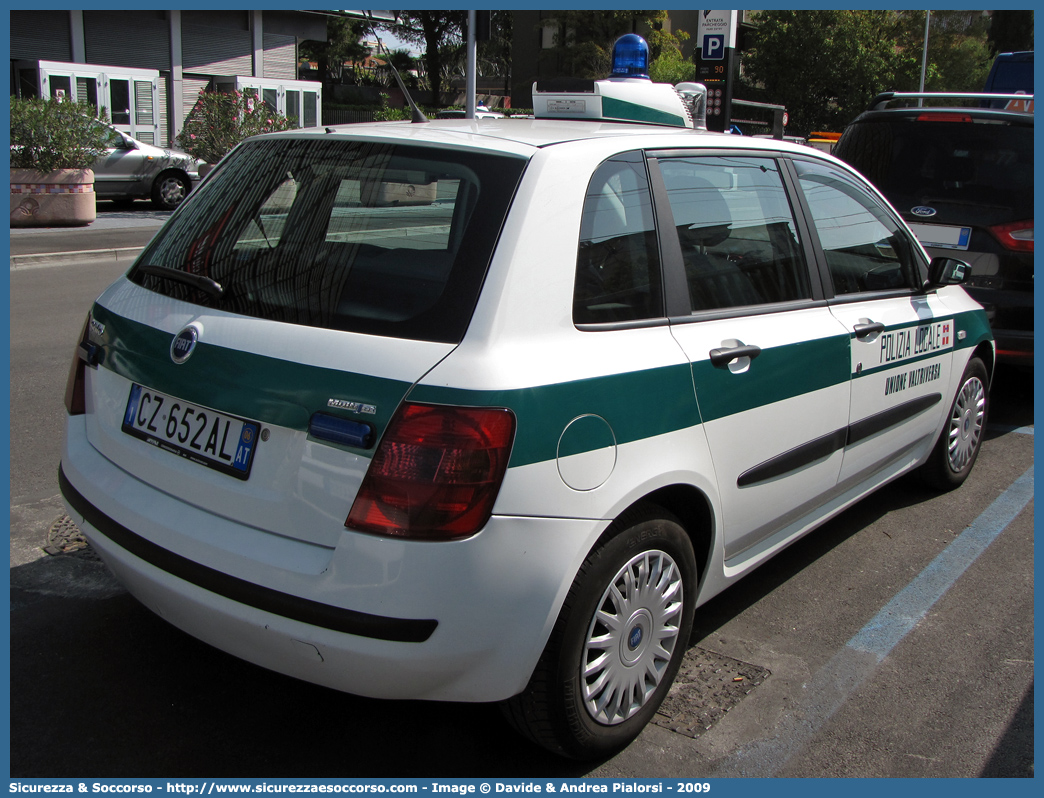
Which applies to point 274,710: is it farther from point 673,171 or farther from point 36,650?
point 673,171

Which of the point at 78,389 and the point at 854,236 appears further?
the point at 854,236

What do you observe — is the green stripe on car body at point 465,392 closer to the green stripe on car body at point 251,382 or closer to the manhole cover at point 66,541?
the green stripe on car body at point 251,382

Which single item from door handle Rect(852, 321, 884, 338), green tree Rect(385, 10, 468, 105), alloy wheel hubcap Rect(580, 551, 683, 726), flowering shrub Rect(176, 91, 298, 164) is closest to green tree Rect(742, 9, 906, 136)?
green tree Rect(385, 10, 468, 105)

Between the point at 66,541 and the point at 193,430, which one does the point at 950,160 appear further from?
the point at 66,541

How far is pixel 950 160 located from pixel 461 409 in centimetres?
516

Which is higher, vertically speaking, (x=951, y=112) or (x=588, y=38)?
(x=588, y=38)

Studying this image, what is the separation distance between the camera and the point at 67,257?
1221cm

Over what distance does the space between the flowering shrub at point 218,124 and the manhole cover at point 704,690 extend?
16.1 m

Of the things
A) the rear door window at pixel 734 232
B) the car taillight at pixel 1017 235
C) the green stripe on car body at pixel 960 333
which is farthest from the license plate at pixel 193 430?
the car taillight at pixel 1017 235

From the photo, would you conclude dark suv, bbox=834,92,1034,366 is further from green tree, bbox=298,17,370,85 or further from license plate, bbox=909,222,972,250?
green tree, bbox=298,17,370,85

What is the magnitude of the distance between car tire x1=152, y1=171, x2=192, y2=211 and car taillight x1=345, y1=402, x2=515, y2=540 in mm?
17716

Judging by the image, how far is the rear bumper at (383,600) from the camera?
2248mm

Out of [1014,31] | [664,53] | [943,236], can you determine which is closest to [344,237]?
[943,236]

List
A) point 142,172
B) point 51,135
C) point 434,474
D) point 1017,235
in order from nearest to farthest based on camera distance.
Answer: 1. point 434,474
2. point 1017,235
3. point 51,135
4. point 142,172
